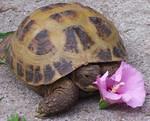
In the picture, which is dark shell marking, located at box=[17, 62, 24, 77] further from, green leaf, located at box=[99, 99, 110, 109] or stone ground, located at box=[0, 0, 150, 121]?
green leaf, located at box=[99, 99, 110, 109]

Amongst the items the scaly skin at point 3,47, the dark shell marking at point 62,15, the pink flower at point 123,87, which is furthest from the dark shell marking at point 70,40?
the scaly skin at point 3,47

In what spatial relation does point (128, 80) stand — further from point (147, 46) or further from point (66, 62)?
point (147, 46)

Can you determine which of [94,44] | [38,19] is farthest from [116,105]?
[38,19]

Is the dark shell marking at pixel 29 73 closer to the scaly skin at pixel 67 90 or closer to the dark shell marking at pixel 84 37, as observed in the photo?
the scaly skin at pixel 67 90

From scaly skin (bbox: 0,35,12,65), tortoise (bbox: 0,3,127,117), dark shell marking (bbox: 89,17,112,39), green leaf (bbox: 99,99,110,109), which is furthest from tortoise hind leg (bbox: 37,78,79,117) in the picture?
scaly skin (bbox: 0,35,12,65)

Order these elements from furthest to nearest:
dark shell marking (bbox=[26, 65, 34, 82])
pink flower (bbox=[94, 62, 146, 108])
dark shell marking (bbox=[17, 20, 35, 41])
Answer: dark shell marking (bbox=[17, 20, 35, 41]) < dark shell marking (bbox=[26, 65, 34, 82]) < pink flower (bbox=[94, 62, 146, 108])

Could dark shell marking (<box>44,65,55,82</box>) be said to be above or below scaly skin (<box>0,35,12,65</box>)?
above
